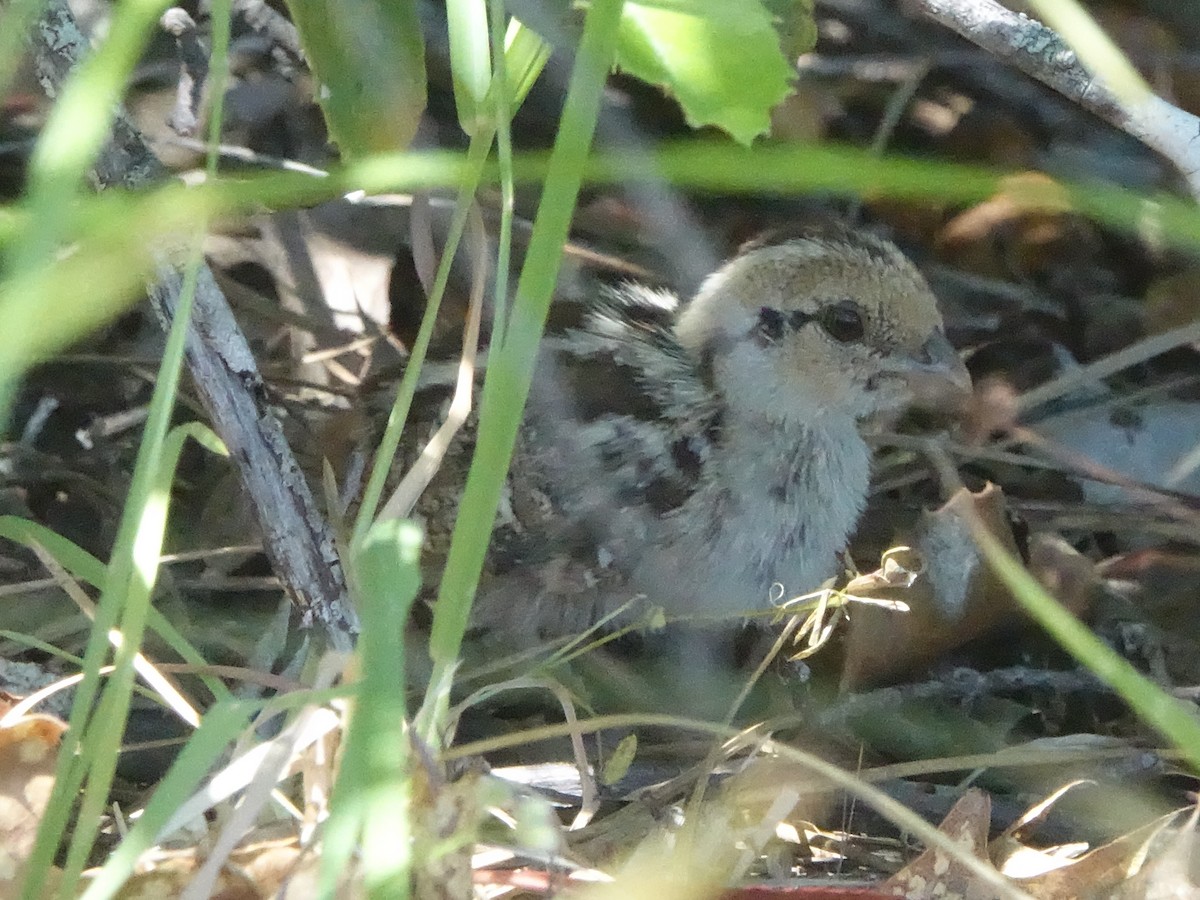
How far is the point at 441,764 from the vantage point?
1186mm

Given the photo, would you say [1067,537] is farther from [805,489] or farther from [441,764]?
[441,764]

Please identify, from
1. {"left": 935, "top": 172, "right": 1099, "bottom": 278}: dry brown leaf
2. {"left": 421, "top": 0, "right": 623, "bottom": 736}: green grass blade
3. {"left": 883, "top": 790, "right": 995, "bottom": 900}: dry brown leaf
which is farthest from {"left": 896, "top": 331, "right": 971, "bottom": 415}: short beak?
{"left": 421, "top": 0, "right": 623, "bottom": 736}: green grass blade

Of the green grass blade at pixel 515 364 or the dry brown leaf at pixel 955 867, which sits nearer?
the green grass blade at pixel 515 364

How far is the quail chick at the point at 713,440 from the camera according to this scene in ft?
6.45

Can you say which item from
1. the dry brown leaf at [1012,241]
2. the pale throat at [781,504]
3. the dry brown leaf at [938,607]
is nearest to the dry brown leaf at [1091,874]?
the dry brown leaf at [938,607]

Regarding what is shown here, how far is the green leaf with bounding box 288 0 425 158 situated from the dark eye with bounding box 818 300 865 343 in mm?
753

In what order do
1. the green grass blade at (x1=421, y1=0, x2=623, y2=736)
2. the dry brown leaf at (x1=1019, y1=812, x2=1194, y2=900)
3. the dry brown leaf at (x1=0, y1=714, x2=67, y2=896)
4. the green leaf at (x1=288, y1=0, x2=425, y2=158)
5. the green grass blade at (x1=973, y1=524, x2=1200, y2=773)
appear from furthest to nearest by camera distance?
the green leaf at (x1=288, y1=0, x2=425, y2=158) < the dry brown leaf at (x1=1019, y1=812, x2=1194, y2=900) < the dry brown leaf at (x1=0, y1=714, x2=67, y2=896) < the green grass blade at (x1=421, y1=0, x2=623, y2=736) < the green grass blade at (x1=973, y1=524, x2=1200, y2=773)

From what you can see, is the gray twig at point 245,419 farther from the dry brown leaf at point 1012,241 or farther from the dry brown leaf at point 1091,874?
the dry brown leaf at point 1012,241

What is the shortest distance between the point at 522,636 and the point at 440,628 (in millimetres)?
912

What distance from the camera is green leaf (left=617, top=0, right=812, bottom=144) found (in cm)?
133

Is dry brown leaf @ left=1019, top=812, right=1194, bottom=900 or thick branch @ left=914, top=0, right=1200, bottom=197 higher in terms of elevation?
thick branch @ left=914, top=0, right=1200, bottom=197

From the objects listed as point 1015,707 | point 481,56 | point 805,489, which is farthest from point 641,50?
point 1015,707

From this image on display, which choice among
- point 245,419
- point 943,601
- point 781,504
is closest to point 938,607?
point 943,601

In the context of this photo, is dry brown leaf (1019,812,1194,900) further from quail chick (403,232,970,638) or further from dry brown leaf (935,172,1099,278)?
dry brown leaf (935,172,1099,278)
